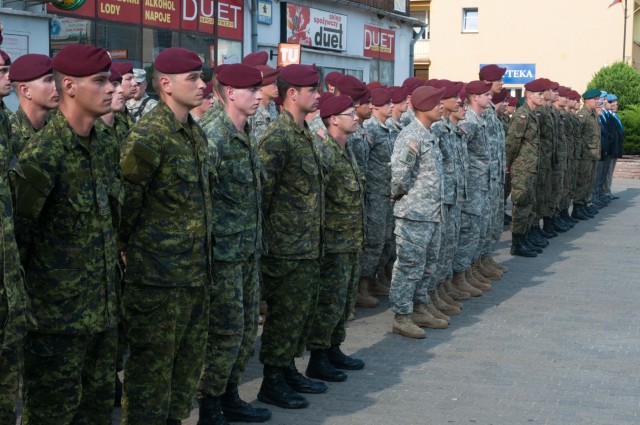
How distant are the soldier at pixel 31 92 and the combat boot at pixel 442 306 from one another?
13.7ft

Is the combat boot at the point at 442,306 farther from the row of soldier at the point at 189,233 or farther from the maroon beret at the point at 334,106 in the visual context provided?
the maroon beret at the point at 334,106

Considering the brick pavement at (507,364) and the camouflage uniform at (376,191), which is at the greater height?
the camouflage uniform at (376,191)

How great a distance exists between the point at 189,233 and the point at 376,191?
4.91 meters

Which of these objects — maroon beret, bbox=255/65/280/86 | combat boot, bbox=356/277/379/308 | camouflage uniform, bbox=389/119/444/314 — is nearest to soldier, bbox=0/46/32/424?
camouflage uniform, bbox=389/119/444/314

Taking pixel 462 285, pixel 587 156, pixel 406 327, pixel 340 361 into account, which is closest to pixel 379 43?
pixel 587 156

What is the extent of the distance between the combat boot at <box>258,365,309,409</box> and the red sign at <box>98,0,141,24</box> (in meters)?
11.4

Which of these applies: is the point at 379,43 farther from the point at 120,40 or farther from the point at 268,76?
the point at 268,76

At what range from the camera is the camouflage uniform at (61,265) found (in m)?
4.20

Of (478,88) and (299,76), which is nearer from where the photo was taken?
(299,76)

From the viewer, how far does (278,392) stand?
620 cm

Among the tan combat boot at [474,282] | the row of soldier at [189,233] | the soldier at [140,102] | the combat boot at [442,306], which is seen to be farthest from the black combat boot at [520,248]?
the soldier at [140,102]

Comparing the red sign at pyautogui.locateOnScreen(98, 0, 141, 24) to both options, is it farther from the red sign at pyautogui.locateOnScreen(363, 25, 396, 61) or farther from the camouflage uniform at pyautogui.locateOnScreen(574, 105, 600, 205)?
the red sign at pyautogui.locateOnScreen(363, 25, 396, 61)

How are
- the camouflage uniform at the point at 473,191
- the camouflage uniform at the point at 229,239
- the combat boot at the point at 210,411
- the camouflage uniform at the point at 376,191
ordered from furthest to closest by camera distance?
the camouflage uniform at the point at 473,191 → the camouflage uniform at the point at 376,191 → the combat boot at the point at 210,411 → the camouflage uniform at the point at 229,239

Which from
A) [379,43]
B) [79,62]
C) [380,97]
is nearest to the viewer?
[79,62]
